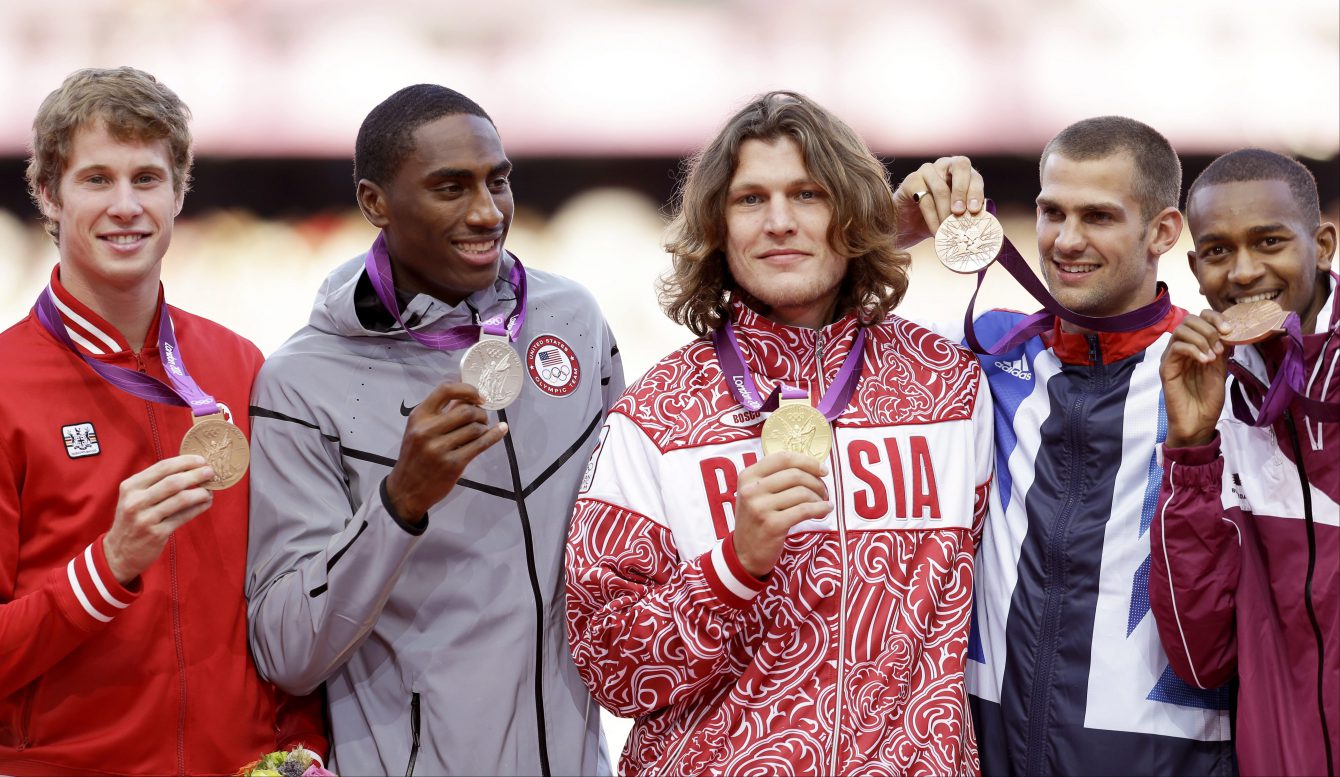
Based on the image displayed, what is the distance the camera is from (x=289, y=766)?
94.8 inches

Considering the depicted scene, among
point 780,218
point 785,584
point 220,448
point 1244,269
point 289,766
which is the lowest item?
point 289,766

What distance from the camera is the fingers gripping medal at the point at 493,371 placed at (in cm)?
235

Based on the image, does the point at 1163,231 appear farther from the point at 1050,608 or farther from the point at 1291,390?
the point at 1050,608

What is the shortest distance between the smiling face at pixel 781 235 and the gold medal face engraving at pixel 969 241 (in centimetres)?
20

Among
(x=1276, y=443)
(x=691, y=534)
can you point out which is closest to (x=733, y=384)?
(x=691, y=534)

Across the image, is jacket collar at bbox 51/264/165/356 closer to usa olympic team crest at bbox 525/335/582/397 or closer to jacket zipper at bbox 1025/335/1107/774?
usa olympic team crest at bbox 525/335/582/397

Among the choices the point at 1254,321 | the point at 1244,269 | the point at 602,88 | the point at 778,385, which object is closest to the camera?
the point at 1254,321

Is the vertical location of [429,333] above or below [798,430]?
above

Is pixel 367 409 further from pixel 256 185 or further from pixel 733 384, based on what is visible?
pixel 256 185

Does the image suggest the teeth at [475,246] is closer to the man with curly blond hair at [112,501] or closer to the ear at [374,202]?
the ear at [374,202]

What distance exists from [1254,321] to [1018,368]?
1.78ft

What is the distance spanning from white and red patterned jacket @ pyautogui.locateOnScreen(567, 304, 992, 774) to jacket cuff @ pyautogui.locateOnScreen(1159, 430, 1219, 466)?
13.8 inches

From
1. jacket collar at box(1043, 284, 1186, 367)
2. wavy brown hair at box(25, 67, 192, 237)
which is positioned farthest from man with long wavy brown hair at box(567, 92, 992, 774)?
wavy brown hair at box(25, 67, 192, 237)

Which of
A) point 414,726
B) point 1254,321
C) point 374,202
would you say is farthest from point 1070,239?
point 414,726
